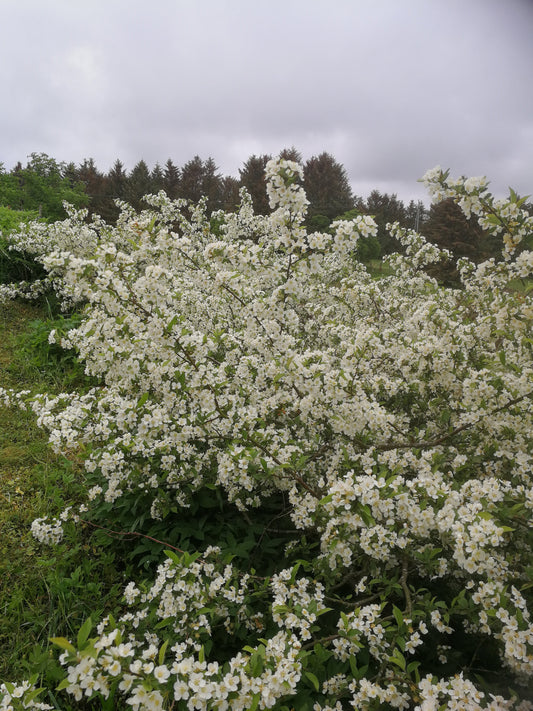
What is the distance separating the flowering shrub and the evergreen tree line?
1259 centimetres

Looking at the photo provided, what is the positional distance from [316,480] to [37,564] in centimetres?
207

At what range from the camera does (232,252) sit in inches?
124

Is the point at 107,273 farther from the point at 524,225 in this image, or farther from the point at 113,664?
the point at 524,225

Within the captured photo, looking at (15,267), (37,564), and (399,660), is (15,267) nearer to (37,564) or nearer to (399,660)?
(37,564)

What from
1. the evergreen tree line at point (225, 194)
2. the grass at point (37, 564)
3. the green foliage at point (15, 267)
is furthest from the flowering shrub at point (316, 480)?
the evergreen tree line at point (225, 194)

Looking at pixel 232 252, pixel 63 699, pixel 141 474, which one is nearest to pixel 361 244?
pixel 232 252

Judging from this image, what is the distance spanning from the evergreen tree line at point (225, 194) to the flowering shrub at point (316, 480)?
12.6m

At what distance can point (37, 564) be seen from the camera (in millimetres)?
2924

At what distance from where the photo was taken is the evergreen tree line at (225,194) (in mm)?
16031

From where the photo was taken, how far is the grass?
247 cm

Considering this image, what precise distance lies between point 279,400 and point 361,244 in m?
13.5

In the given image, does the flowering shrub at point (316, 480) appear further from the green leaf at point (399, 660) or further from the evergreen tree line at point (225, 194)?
the evergreen tree line at point (225, 194)

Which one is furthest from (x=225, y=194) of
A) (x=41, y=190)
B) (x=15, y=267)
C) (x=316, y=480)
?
(x=316, y=480)

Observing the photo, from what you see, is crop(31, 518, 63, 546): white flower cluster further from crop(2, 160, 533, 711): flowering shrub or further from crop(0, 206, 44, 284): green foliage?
crop(0, 206, 44, 284): green foliage
